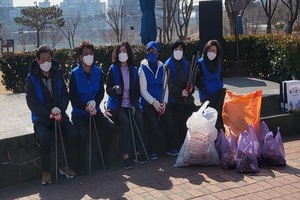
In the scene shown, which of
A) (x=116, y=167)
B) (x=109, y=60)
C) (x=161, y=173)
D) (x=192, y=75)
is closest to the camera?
(x=161, y=173)

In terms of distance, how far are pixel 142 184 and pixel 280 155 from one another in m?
1.72

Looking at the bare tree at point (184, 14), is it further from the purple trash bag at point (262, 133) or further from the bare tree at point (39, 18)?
the purple trash bag at point (262, 133)

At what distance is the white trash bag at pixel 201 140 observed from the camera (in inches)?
202

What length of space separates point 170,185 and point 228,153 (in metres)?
0.90

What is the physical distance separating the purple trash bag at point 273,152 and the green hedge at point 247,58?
4.70 metres

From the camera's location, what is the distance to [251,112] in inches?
215

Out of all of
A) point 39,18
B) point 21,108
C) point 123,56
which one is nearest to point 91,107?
point 123,56

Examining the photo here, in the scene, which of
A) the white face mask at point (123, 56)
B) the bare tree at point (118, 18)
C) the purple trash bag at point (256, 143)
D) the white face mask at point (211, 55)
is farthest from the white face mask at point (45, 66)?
the bare tree at point (118, 18)

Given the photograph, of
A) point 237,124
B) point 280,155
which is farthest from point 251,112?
point 280,155

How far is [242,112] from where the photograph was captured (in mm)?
5504

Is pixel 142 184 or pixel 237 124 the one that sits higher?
pixel 237 124

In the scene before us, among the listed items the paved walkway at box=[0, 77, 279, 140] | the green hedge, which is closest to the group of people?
the paved walkway at box=[0, 77, 279, 140]

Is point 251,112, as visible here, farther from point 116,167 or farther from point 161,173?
point 116,167

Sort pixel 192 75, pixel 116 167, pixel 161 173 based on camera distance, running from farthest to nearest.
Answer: pixel 192 75 < pixel 116 167 < pixel 161 173
